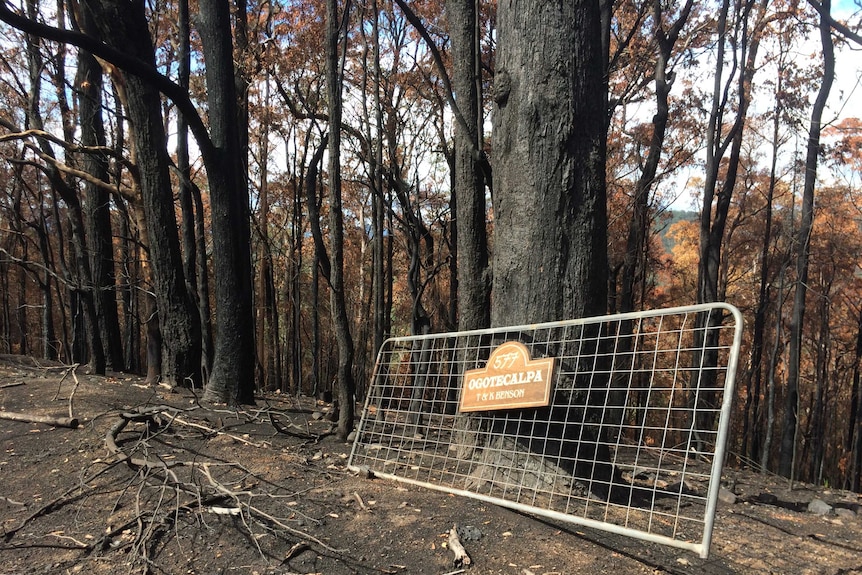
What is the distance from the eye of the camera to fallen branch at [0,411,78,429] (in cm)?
409

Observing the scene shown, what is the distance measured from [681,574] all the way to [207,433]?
3.37 meters

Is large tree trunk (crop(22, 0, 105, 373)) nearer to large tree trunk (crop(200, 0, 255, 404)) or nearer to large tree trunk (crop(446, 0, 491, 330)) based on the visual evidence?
large tree trunk (crop(200, 0, 255, 404))

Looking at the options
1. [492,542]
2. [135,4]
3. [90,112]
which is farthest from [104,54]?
[90,112]

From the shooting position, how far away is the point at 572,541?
2498 mm

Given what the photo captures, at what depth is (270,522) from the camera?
2680 millimetres

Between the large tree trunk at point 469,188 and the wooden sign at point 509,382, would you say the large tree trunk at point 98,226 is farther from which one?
the wooden sign at point 509,382

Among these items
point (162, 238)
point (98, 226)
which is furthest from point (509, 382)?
point (98, 226)

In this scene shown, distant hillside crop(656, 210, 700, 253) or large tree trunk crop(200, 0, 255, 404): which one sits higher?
distant hillside crop(656, 210, 700, 253)

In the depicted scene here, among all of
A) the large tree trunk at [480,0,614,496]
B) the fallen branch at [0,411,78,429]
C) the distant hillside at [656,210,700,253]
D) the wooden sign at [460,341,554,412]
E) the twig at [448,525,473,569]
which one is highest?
the distant hillside at [656,210,700,253]

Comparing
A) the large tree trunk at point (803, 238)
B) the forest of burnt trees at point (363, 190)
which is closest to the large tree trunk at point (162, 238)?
the forest of burnt trees at point (363, 190)

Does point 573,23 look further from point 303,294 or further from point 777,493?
point 303,294

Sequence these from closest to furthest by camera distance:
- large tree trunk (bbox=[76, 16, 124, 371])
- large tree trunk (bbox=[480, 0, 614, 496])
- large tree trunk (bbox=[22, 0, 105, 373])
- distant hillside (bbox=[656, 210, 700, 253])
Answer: large tree trunk (bbox=[480, 0, 614, 496])
large tree trunk (bbox=[22, 0, 105, 373])
large tree trunk (bbox=[76, 16, 124, 371])
distant hillside (bbox=[656, 210, 700, 253])

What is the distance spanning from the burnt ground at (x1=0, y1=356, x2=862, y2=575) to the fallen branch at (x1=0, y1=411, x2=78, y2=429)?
2.4 inches

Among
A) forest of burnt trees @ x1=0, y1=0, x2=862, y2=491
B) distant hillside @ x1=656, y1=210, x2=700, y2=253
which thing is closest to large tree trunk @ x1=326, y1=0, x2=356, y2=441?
forest of burnt trees @ x1=0, y1=0, x2=862, y2=491
